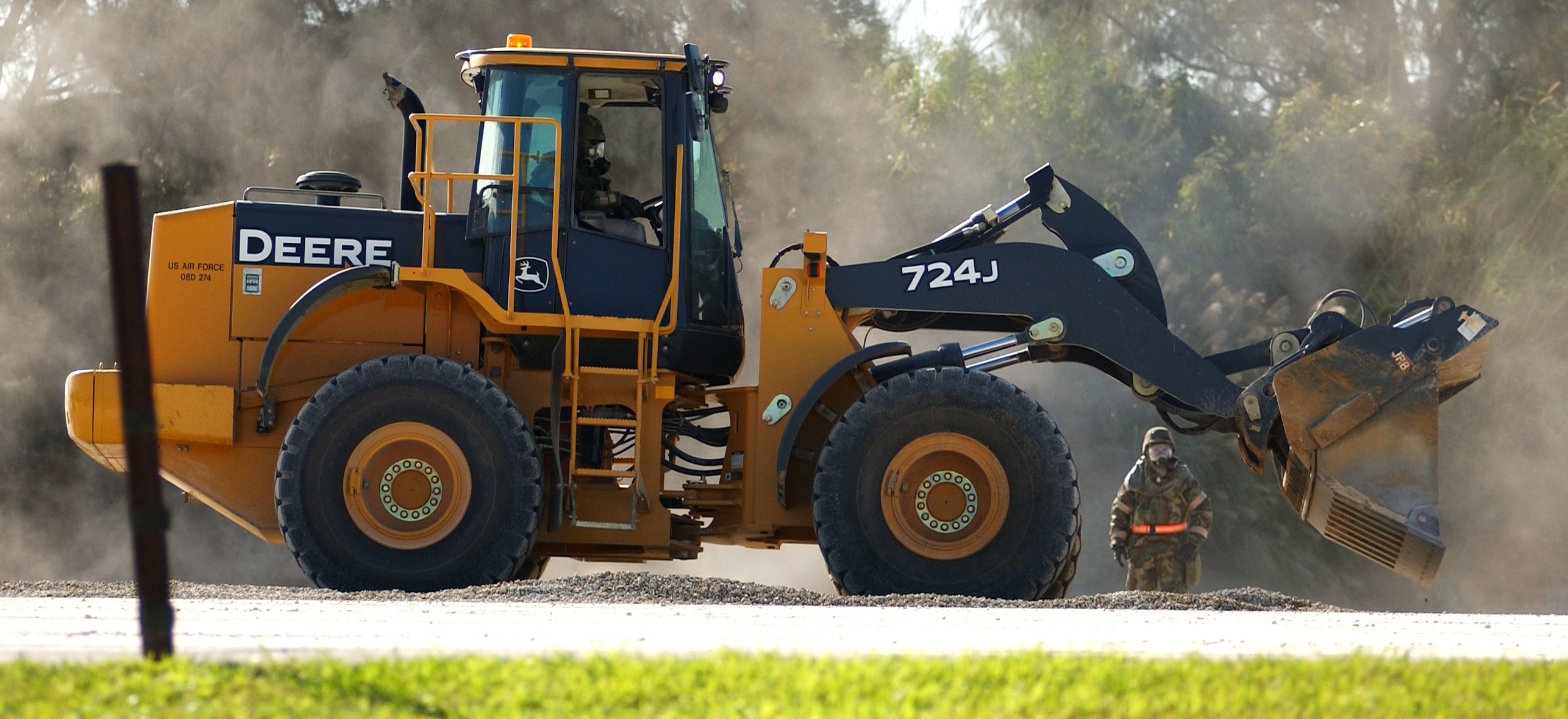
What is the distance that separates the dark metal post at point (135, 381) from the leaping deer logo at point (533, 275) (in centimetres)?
407

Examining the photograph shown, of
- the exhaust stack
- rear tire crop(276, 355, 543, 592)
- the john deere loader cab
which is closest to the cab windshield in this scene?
the john deere loader cab

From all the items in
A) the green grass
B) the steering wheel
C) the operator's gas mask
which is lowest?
the green grass

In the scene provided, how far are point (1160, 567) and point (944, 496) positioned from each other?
5267 millimetres

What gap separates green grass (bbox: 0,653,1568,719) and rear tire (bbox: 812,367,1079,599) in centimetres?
322

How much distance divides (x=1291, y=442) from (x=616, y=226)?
12.3ft

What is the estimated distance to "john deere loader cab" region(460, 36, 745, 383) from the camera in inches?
326

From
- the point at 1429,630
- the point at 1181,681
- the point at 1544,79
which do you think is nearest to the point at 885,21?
the point at 1544,79

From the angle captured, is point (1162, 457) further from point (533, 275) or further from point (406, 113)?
point (406, 113)

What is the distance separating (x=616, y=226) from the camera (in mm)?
8523

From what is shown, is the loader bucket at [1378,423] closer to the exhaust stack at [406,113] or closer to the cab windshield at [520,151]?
the cab windshield at [520,151]

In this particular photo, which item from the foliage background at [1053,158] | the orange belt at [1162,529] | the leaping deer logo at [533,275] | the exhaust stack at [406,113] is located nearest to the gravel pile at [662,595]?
the leaping deer logo at [533,275]

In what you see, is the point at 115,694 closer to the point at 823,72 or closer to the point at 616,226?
the point at 616,226

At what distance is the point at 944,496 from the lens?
7.96 m

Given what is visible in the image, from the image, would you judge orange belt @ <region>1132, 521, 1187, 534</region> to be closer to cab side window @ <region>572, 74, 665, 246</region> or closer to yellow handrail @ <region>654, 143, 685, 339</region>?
cab side window @ <region>572, 74, 665, 246</region>
